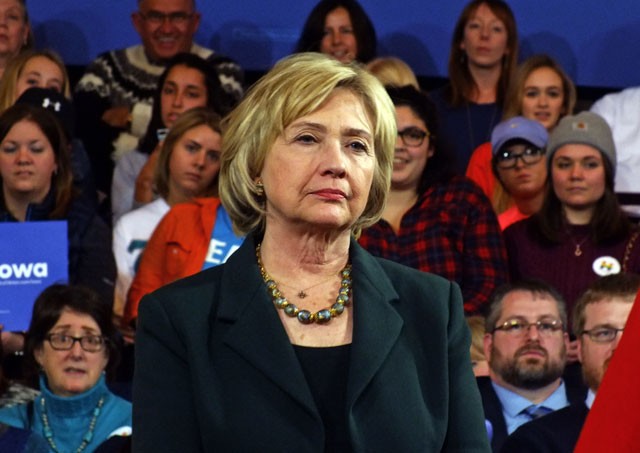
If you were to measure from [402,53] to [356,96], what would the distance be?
4468 millimetres

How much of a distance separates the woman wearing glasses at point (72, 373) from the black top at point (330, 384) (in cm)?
209

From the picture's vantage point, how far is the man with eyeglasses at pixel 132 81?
5.64 metres

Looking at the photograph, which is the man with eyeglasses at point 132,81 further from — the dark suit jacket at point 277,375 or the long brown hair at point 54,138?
the dark suit jacket at point 277,375

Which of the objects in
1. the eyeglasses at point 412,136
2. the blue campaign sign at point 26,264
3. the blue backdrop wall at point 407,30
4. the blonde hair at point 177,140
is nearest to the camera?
the blue campaign sign at point 26,264

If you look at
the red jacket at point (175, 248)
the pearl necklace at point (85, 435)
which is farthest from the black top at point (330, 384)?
the red jacket at point (175, 248)

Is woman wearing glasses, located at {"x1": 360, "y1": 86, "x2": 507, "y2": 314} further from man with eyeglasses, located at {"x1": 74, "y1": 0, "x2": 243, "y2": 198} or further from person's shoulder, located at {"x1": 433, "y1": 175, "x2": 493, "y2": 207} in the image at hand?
man with eyeglasses, located at {"x1": 74, "y1": 0, "x2": 243, "y2": 198}

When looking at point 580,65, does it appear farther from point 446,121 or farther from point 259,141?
point 259,141

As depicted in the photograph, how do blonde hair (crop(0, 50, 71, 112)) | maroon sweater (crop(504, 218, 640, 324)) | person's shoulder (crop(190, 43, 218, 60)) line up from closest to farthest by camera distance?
maroon sweater (crop(504, 218, 640, 324)) → blonde hair (crop(0, 50, 71, 112)) → person's shoulder (crop(190, 43, 218, 60))

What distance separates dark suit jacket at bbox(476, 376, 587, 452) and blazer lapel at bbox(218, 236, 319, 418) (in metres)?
2.02

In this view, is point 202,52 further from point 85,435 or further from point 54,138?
point 85,435

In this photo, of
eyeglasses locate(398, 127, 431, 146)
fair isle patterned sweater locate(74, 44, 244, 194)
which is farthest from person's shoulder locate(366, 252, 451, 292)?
fair isle patterned sweater locate(74, 44, 244, 194)

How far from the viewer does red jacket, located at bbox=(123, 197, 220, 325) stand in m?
4.43

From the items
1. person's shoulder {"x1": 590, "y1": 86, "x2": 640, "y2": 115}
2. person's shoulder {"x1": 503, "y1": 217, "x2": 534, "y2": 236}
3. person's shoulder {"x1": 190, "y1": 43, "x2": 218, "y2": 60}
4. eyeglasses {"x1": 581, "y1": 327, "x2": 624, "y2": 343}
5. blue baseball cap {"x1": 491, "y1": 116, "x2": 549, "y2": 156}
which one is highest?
person's shoulder {"x1": 190, "y1": 43, "x2": 218, "y2": 60}

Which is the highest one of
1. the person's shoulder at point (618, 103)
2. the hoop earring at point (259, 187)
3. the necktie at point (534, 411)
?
the person's shoulder at point (618, 103)
